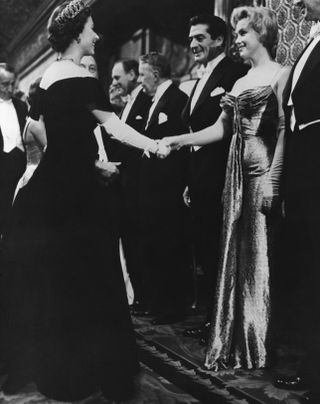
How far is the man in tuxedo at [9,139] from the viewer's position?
12.8 ft

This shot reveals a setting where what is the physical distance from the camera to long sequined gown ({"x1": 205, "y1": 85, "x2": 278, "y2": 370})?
2291 mm

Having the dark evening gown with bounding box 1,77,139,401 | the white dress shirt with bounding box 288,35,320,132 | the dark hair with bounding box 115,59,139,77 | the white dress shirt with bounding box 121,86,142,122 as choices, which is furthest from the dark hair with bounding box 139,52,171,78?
the white dress shirt with bounding box 288,35,320,132

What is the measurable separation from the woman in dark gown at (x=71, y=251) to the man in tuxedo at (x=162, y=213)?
1.19m

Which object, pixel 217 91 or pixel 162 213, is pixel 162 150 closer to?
pixel 217 91

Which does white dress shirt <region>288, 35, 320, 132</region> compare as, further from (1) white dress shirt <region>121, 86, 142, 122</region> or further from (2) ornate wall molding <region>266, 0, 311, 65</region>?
(1) white dress shirt <region>121, 86, 142, 122</region>

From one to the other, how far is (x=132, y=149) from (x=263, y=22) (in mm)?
1549

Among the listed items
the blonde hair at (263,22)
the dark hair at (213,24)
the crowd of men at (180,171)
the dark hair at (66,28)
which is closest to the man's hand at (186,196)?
the crowd of men at (180,171)

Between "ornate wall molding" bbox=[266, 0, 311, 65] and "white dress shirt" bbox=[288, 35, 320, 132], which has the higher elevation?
"ornate wall molding" bbox=[266, 0, 311, 65]

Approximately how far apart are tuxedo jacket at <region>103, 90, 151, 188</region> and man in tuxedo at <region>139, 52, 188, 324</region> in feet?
0.43

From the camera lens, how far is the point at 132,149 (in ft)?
11.9

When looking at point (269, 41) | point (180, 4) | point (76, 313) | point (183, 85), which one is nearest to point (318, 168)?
point (269, 41)

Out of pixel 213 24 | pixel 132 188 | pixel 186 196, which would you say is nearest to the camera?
pixel 213 24

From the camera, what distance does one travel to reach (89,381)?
2049 mm

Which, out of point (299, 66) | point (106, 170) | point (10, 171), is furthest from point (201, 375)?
point (10, 171)
